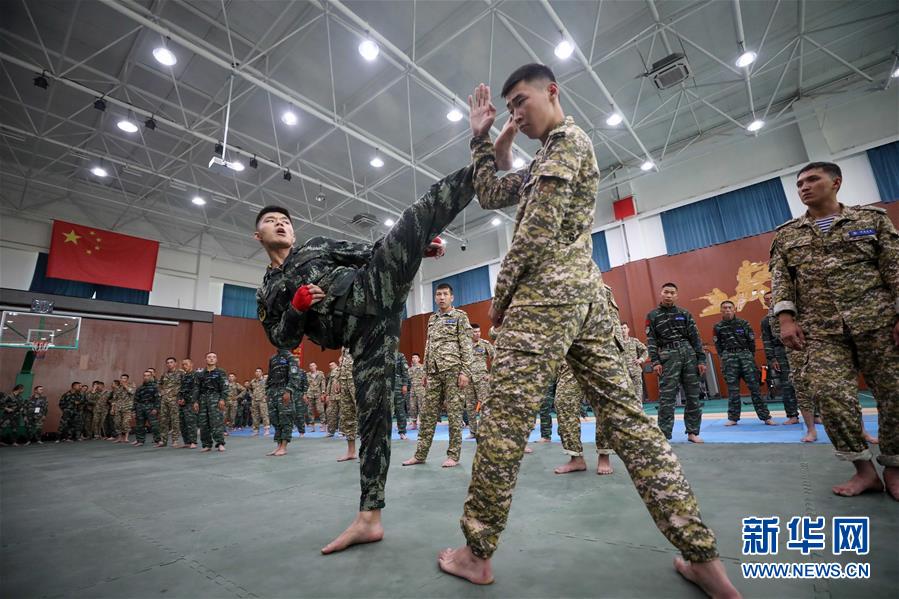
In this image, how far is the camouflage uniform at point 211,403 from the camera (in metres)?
6.37

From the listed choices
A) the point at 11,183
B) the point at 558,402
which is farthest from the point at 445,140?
the point at 11,183

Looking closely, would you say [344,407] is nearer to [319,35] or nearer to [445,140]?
[319,35]

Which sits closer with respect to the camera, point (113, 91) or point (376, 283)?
point (376, 283)

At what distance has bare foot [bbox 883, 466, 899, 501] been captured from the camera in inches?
68.9

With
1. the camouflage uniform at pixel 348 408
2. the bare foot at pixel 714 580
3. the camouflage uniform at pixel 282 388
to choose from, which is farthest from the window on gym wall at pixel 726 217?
the bare foot at pixel 714 580

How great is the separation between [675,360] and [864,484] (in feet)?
7.65

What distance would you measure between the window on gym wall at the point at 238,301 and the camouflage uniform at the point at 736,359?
51.8 ft

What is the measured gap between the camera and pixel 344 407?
487 centimetres

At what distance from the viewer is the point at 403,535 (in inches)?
68.2

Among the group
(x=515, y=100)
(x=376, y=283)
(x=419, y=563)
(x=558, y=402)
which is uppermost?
(x=515, y=100)

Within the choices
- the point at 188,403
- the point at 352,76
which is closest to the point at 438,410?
the point at 188,403

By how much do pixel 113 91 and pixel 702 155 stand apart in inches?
575

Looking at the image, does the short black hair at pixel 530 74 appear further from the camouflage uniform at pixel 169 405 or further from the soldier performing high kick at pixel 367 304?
the camouflage uniform at pixel 169 405

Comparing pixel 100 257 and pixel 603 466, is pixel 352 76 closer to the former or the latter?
pixel 603 466
